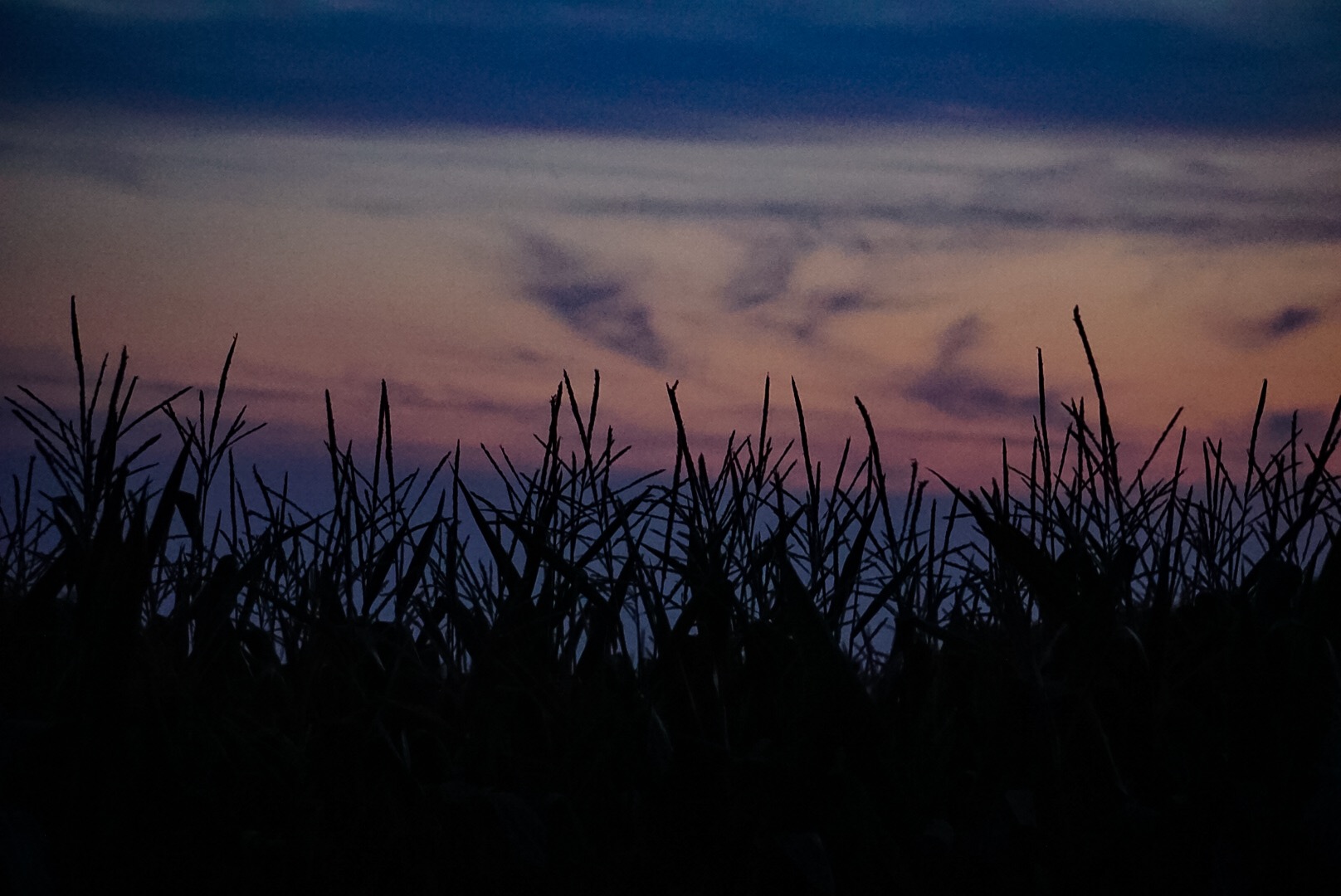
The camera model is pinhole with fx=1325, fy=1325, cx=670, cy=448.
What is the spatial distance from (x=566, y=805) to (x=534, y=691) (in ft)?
0.86

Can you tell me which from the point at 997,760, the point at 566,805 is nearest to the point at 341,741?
the point at 566,805

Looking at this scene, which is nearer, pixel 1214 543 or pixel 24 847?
pixel 24 847

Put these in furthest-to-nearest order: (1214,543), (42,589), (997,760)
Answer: (1214,543) < (42,589) < (997,760)

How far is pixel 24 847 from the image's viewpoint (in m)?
2.03

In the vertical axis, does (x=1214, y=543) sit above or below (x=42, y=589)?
above

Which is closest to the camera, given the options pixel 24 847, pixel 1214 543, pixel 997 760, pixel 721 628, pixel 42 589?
pixel 24 847

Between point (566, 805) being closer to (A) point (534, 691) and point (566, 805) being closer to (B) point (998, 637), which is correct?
(A) point (534, 691)

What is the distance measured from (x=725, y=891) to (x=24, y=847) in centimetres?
108

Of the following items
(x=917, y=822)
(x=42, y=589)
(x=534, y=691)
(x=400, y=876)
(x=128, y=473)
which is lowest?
(x=400, y=876)

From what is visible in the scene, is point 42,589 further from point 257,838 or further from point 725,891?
point 725,891

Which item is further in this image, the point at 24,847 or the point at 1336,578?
the point at 1336,578

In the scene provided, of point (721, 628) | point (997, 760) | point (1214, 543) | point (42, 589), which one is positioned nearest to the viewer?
point (997, 760)

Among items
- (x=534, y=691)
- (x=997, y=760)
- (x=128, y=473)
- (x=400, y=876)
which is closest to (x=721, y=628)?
(x=534, y=691)

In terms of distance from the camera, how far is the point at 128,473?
94.4 inches
